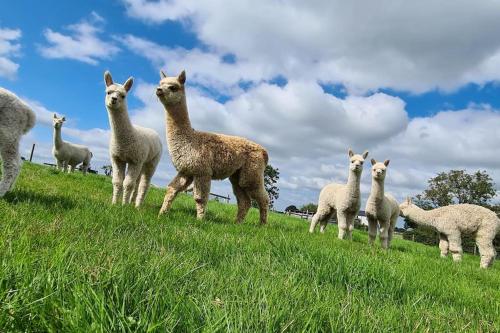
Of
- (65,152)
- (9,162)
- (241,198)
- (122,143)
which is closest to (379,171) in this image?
(241,198)

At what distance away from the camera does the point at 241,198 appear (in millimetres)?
8289

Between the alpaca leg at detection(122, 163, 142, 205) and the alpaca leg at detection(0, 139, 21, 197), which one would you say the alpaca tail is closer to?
the alpaca leg at detection(0, 139, 21, 197)

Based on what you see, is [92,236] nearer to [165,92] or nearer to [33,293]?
[33,293]

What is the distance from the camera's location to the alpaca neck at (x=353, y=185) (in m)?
9.32

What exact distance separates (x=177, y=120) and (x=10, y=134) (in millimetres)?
2775

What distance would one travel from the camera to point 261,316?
1.54m

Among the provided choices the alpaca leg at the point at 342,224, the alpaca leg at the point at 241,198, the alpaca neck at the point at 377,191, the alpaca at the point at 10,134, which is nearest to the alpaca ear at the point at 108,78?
the alpaca at the point at 10,134

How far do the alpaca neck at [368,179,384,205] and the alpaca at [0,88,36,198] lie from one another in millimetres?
7968

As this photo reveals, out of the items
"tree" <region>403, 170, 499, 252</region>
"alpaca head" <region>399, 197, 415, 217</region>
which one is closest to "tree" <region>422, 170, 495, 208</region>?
"tree" <region>403, 170, 499, 252</region>

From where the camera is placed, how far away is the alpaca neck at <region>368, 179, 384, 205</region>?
31.9 ft

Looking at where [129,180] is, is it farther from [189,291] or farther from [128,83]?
[189,291]

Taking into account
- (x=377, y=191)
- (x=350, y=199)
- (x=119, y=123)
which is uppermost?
(x=119, y=123)

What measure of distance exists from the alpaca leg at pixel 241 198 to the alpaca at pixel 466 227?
5.86 metres

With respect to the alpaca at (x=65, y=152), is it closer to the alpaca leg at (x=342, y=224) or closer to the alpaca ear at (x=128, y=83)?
the alpaca ear at (x=128, y=83)
